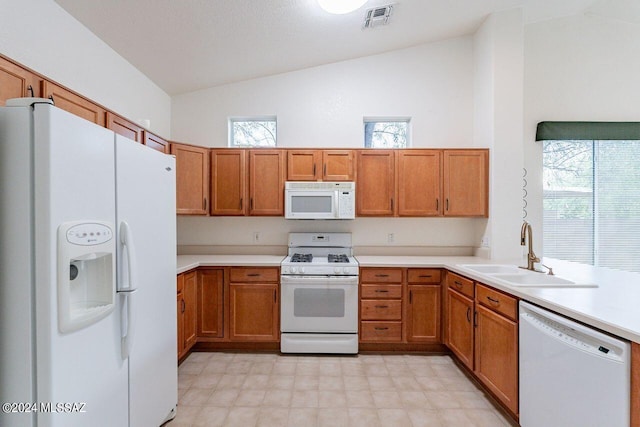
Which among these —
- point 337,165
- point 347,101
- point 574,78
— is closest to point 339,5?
point 347,101

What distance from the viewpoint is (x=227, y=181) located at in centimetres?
316

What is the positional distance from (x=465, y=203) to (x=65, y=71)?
361 centimetres

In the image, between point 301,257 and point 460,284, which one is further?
point 301,257

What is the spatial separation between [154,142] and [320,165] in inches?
62.0

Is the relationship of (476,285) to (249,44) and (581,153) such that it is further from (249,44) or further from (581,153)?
(249,44)

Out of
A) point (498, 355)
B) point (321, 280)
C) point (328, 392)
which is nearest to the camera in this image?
point (498, 355)

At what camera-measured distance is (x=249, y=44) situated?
2736mm

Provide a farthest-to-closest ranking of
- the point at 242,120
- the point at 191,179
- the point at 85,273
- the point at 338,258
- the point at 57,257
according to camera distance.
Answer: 1. the point at 242,120
2. the point at 338,258
3. the point at 191,179
4. the point at 85,273
5. the point at 57,257

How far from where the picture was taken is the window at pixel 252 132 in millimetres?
3537

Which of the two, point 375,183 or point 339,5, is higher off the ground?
point 339,5

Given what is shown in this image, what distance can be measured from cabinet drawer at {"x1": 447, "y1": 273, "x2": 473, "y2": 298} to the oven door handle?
874mm

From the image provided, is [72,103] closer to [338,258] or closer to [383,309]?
[338,258]

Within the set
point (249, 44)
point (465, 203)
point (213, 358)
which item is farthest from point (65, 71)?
point (465, 203)

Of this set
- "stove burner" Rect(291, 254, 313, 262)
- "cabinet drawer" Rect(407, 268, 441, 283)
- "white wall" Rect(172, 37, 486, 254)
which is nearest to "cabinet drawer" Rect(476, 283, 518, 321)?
"cabinet drawer" Rect(407, 268, 441, 283)
